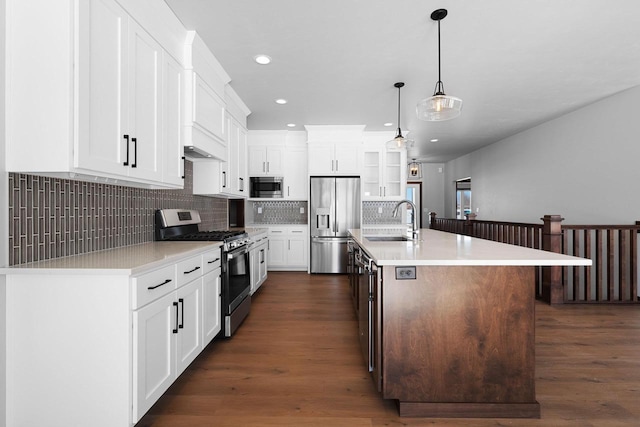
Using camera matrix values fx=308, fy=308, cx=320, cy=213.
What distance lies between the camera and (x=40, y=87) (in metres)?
1.47

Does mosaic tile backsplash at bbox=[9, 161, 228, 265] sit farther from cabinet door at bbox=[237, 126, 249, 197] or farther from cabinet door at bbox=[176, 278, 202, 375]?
cabinet door at bbox=[237, 126, 249, 197]

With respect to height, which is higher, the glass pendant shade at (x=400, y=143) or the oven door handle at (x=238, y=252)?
the glass pendant shade at (x=400, y=143)

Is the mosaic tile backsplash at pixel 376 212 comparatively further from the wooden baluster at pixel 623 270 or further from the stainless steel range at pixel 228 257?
the stainless steel range at pixel 228 257

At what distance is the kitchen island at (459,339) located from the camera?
1.70 metres

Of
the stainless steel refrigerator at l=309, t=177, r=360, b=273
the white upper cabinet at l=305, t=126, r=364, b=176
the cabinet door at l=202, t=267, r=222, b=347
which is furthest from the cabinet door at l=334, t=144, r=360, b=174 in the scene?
the cabinet door at l=202, t=267, r=222, b=347

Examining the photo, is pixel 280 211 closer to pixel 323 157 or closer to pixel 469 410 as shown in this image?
pixel 323 157

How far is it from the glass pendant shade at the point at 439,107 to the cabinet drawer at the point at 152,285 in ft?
6.94

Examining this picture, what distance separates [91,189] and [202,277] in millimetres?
935

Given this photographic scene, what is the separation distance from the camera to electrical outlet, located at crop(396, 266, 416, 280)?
172 centimetres

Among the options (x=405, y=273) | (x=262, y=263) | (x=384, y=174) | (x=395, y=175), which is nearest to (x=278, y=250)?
(x=262, y=263)

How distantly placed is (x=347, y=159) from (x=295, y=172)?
1.06 m

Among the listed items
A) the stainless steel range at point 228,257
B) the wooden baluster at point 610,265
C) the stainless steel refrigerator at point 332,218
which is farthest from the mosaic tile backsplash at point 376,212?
the stainless steel range at point 228,257

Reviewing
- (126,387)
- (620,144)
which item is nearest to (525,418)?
(126,387)

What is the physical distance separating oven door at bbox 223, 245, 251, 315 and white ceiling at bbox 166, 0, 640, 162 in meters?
1.97
